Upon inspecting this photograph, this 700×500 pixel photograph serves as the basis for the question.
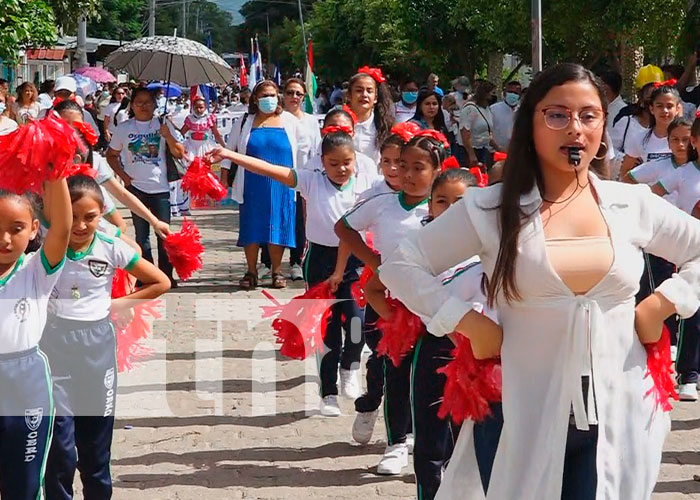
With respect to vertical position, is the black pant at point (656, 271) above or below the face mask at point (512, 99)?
below

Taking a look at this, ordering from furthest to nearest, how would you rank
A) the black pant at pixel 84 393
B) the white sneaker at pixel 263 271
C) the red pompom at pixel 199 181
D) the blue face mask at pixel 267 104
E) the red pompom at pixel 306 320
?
the white sneaker at pixel 263 271
the blue face mask at pixel 267 104
the red pompom at pixel 199 181
the red pompom at pixel 306 320
the black pant at pixel 84 393

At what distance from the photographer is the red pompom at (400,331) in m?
5.14

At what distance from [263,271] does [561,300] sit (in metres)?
9.47

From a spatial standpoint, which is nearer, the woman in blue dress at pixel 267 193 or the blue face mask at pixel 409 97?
the woman in blue dress at pixel 267 193

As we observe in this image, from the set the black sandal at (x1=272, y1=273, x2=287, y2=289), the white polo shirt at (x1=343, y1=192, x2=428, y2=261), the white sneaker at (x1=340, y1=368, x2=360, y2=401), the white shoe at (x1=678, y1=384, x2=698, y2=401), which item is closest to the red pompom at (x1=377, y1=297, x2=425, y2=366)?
the white polo shirt at (x1=343, y1=192, x2=428, y2=261)

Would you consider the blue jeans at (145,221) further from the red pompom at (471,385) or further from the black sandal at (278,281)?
the red pompom at (471,385)

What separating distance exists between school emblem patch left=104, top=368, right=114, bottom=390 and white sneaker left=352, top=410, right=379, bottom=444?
191cm

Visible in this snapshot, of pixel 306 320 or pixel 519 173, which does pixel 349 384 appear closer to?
pixel 306 320

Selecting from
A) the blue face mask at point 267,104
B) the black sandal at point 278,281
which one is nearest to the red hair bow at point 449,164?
the blue face mask at point 267,104

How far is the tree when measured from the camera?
14531 millimetres

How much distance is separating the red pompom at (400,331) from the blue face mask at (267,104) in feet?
20.1

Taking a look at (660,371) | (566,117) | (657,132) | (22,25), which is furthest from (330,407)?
(22,25)

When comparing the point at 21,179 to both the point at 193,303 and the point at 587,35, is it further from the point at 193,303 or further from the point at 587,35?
the point at 587,35

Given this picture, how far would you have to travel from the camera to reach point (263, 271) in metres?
12.7
